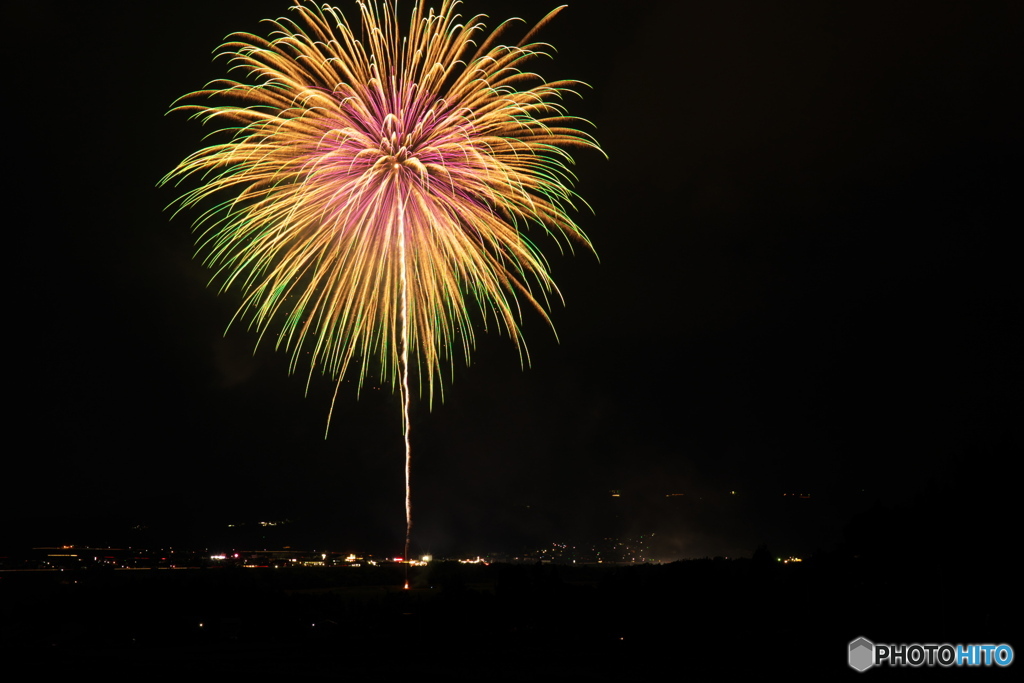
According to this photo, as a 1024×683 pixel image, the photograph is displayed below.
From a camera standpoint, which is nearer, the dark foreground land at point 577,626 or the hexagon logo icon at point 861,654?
the hexagon logo icon at point 861,654

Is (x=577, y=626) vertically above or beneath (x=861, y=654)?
beneath

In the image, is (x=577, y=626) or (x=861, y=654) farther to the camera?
(x=577, y=626)

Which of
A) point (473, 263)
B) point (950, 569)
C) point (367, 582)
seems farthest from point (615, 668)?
point (367, 582)

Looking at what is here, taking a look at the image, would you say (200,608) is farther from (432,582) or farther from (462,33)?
(432,582)
